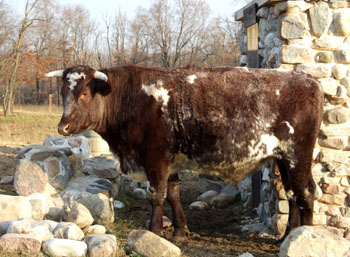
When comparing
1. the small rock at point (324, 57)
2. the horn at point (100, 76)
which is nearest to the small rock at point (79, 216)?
the horn at point (100, 76)

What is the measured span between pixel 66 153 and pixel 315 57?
4.22 meters

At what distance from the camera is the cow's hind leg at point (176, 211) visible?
543 cm

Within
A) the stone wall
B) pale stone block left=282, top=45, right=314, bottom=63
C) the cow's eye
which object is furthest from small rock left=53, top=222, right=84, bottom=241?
pale stone block left=282, top=45, right=314, bottom=63

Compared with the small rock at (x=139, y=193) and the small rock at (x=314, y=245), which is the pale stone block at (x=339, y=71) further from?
the small rock at (x=139, y=193)

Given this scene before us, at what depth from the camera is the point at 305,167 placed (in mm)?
5023

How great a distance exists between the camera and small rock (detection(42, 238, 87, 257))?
4.26 m

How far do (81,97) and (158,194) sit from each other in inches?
61.9

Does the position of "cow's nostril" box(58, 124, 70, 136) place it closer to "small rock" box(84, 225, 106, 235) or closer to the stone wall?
"small rock" box(84, 225, 106, 235)

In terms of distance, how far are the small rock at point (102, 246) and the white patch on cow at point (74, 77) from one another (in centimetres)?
192

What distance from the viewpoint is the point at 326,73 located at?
5.50 metres

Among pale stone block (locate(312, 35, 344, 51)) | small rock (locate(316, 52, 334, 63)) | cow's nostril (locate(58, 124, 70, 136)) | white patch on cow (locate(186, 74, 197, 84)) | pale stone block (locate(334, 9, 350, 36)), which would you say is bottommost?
cow's nostril (locate(58, 124, 70, 136))

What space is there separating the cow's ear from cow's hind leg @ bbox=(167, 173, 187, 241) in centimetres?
145

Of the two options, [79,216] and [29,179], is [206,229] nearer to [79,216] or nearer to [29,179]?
[79,216]

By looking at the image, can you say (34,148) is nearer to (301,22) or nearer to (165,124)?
(165,124)
